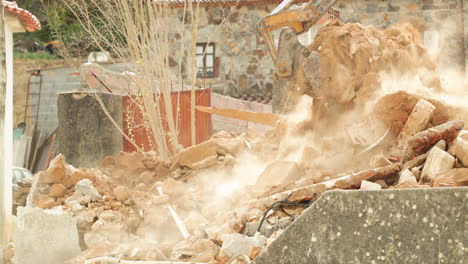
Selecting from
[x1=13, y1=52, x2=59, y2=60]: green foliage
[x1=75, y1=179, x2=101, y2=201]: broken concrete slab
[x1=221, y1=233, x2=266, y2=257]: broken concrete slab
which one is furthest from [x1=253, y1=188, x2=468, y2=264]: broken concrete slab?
[x1=13, y1=52, x2=59, y2=60]: green foliage

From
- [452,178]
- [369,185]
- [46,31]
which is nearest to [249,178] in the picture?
[369,185]

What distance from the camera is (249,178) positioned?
6.56 meters

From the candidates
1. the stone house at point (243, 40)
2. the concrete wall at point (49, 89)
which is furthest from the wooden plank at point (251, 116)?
the concrete wall at point (49, 89)

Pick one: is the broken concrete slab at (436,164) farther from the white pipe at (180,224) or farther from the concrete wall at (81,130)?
the concrete wall at (81,130)

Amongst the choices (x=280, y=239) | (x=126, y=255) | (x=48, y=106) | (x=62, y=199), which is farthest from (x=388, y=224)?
(x=48, y=106)

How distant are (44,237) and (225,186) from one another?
1.73m

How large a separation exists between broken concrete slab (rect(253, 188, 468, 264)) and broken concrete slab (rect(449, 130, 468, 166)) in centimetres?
149

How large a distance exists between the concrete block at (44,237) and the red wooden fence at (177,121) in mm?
3393

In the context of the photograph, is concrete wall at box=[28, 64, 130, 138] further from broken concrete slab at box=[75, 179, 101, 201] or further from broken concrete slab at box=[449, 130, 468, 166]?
broken concrete slab at box=[449, 130, 468, 166]

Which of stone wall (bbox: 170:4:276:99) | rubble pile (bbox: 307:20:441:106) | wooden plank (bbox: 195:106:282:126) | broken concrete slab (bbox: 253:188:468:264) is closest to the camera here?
broken concrete slab (bbox: 253:188:468:264)

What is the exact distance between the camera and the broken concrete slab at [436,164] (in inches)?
178

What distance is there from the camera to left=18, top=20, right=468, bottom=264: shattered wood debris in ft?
15.2

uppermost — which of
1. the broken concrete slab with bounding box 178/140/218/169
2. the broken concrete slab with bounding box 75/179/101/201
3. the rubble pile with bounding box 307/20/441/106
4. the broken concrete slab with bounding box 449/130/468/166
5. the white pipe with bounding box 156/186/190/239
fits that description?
the rubble pile with bounding box 307/20/441/106

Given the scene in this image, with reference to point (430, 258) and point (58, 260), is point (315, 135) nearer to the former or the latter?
point (58, 260)
